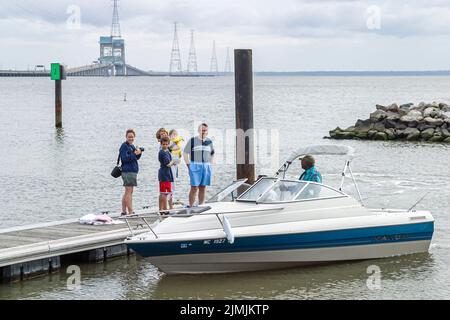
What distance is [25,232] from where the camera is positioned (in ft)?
51.3

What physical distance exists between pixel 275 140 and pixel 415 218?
33.1m

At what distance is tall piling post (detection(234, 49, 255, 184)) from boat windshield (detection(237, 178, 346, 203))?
501 cm

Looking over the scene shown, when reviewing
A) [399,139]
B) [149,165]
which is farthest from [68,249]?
[399,139]

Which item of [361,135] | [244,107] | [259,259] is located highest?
[244,107]

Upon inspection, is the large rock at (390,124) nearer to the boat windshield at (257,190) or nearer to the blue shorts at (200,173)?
the blue shorts at (200,173)

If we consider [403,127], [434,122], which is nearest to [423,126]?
[434,122]

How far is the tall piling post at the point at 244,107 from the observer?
20.1 m

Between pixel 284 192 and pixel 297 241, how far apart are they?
89 centimetres

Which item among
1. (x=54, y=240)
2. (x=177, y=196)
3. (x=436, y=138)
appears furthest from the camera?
(x=436, y=138)

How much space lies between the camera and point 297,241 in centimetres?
1466

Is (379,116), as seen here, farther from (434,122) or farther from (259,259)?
(259,259)

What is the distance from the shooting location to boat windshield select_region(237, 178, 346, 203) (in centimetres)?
1484

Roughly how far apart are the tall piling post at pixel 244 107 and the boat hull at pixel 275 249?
5.30 meters

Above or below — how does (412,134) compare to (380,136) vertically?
above
